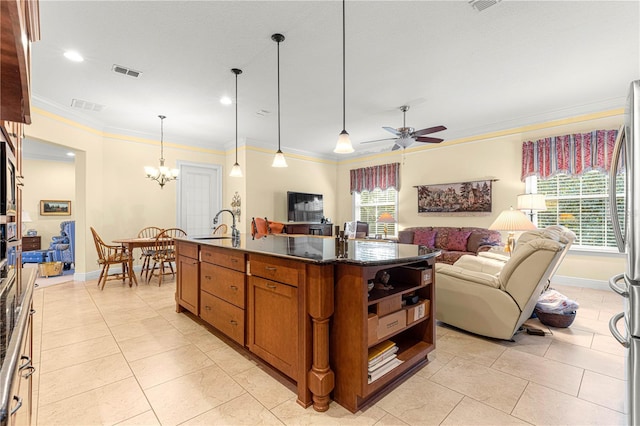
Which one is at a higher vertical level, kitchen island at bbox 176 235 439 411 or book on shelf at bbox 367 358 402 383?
kitchen island at bbox 176 235 439 411

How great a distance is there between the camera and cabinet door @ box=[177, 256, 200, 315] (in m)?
2.96

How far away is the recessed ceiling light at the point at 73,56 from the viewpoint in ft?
9.82

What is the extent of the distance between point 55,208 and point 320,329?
29.5 feet

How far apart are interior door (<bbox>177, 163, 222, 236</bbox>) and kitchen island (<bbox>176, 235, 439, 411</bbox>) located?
4690mm

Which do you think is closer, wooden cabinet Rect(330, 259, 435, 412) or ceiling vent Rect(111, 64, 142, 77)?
wooden cabinet Rect(330, 259, 435, 412)

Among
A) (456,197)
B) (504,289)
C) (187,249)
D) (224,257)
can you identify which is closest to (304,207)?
(456,197)

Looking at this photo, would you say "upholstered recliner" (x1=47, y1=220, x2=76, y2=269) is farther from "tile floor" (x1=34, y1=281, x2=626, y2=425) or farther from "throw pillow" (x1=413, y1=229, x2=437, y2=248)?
"throw pillow" (x1=413, y1=229, x2=437, y2=248)

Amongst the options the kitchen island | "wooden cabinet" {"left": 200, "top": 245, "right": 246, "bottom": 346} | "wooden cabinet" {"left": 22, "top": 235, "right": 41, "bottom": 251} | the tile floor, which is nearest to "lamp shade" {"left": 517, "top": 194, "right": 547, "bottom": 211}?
the tile floor

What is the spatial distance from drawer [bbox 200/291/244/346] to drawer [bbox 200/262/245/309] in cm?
6

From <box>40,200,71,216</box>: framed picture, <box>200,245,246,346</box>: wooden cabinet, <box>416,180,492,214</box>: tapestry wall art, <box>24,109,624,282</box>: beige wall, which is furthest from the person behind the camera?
<box>40,200,71,216</box>: framed picture

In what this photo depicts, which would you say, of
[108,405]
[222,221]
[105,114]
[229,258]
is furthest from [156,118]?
[108,405]

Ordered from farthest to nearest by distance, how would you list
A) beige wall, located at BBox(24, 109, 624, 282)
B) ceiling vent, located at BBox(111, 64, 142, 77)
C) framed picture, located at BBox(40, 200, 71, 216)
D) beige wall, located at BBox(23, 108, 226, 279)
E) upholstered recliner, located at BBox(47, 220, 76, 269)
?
framed picture, located at BBox(40, 200, 71, 216) < upholstered recliner, located at BBox(47, 220, 76, 269) < beige wall, located at BBox(23, 108, 226, 279) < beige wall, located at BBox(24, 109, 624, 282) < ceiling vent, located at BBox(111, 64, 142, 77)

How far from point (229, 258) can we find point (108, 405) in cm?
115

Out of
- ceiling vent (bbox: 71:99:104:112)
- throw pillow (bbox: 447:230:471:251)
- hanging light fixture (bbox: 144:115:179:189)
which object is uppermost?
ceiling vent (bbox: 71:99:104:112)
